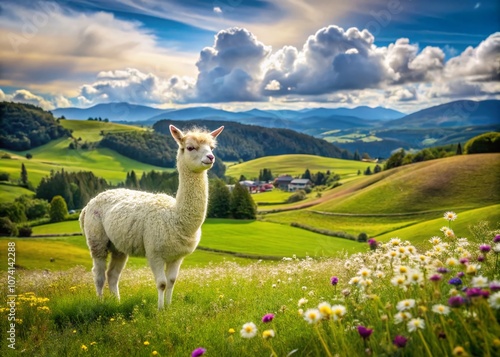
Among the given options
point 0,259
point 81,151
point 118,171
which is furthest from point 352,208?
point 81,151

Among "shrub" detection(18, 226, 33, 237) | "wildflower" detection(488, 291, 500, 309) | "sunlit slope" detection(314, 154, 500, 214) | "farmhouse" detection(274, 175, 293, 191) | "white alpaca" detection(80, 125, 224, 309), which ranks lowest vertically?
"farmhouse" detection(274, 175, 293, 191)

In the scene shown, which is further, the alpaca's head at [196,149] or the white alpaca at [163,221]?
the white alpaca at [163,221]

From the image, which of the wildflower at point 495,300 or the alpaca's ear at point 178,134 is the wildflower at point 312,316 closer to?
the wildflower at point 495,300

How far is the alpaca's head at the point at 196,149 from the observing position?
376 inches

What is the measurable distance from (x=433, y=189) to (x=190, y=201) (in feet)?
297

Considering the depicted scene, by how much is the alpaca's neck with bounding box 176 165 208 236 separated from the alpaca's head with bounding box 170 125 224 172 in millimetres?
253

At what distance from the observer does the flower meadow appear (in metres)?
3.89

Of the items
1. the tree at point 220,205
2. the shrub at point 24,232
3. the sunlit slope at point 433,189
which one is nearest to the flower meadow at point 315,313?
the shrub at point 24,232

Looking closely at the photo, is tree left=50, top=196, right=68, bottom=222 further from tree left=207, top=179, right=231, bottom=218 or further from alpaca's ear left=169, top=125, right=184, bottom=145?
alpaca's ear left=169, top=125, right=184, bottom=145

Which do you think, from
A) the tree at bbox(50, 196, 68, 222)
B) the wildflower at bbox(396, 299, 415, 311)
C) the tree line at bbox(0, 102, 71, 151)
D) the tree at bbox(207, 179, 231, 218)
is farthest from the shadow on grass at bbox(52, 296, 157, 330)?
the tree line at bbox(0, 102, 71, 151)

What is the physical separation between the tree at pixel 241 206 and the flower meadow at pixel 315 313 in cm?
7698

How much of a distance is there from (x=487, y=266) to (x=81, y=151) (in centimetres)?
20923

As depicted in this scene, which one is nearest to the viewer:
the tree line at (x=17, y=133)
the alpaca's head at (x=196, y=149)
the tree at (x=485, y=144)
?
the alpaca's head at (x=196, y=149)

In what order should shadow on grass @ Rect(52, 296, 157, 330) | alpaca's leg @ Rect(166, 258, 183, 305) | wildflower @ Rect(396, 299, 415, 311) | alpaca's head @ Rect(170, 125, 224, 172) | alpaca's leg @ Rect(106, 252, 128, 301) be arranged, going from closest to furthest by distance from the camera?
wildflower @ Rect(396, 299, 415, 311), shadow on grass @ Rect(52, 296, 157, 330), alpaca's head @ Rect(170, 125, 224, 172), alpaca's leg @ Rect(166, 258, 183, 305), alpaca's leg @ Rect(106, 252, 128, 301)
